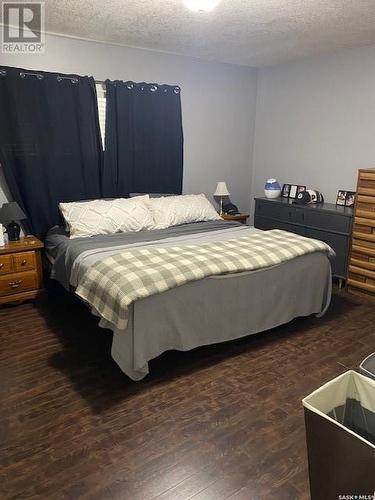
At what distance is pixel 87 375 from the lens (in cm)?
230

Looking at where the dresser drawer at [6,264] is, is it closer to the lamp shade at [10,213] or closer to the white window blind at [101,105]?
the lamp shade at [10,213]

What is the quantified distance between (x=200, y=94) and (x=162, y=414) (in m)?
3.64

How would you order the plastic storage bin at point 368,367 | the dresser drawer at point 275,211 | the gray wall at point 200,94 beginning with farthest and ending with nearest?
the dresser drawer at point 275,211
the gray wall at point 200,94
the plastic storage bin at point 368,367

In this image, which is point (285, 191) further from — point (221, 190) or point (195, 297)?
point (195, 297)

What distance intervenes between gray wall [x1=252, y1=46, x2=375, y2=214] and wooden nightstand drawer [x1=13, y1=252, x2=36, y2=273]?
3.13 meters

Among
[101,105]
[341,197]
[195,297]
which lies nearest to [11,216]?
[101,105]

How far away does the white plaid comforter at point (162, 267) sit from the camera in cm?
213

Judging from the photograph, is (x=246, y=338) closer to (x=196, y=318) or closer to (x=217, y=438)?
(x=196, y=318)

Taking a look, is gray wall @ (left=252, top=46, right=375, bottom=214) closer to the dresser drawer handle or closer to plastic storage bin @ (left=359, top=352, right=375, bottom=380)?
plastic storage bin @ (left=359, top=352, right=375, bottom=380)

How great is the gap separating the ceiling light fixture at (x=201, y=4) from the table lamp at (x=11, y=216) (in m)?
2.09

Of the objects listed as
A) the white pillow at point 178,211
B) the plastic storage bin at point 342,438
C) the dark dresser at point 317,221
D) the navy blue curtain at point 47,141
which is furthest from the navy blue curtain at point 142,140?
the plastic storage bin at point 342,438

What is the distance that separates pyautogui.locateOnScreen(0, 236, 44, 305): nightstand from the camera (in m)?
3.09

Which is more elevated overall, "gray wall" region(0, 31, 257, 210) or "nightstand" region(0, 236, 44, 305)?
"gray wall" region(0, 31, 257, 210)

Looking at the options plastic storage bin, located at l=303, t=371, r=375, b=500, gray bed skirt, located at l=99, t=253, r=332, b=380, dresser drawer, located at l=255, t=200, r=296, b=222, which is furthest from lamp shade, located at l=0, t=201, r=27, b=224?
plastic storage bin, located at l=303, t=371, r=375, b=500
